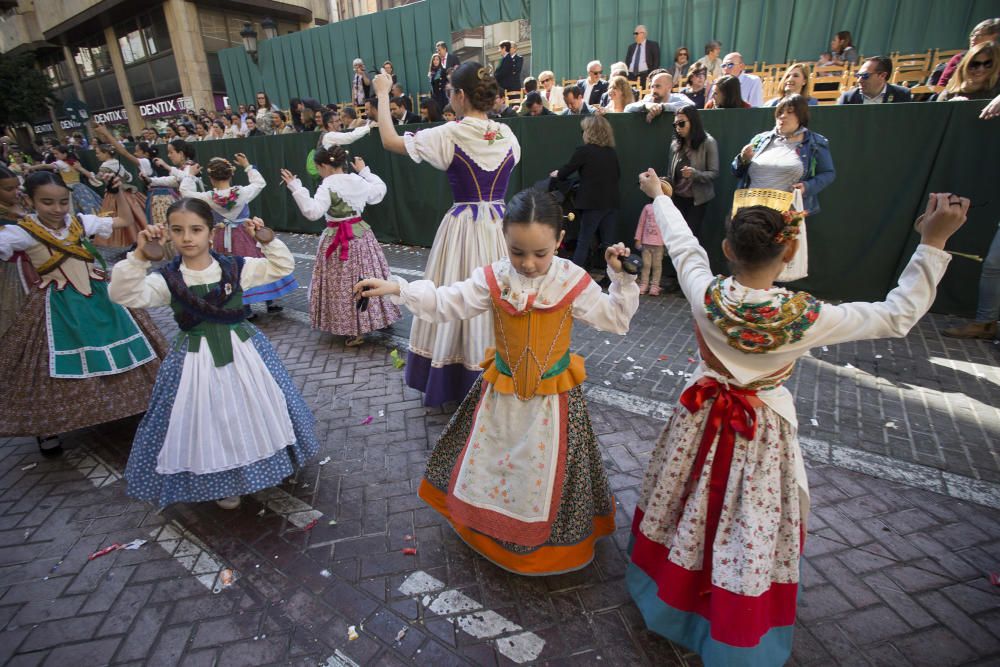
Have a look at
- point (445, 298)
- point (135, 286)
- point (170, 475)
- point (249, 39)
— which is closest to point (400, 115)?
point (135, 286)

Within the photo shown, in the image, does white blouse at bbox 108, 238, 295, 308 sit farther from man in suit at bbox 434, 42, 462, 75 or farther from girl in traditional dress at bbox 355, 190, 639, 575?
man in suit at bbox 434, 42, 462, 75

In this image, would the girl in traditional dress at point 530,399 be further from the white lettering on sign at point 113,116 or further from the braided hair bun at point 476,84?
the white lettering on sign at point 113,116

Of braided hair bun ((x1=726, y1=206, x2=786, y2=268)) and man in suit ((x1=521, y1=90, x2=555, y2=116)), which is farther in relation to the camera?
man in suit ((x1=521, y1=90, x2=555, y2=116))

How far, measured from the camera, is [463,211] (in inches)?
151

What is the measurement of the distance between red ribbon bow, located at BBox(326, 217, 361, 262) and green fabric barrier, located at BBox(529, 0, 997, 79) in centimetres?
988

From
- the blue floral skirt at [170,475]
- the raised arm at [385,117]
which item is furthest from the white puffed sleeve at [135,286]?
the raised arm at [385,117]

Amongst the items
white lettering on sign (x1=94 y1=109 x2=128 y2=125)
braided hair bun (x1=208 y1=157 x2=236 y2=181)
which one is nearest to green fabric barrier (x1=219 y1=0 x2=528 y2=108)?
white lettering on sign (x1=94 y1=109 x2=128 y2=125)

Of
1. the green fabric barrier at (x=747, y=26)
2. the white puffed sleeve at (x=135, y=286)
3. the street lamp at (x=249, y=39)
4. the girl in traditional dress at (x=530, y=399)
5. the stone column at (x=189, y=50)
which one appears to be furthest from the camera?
the stone column at (x=189, y=50)

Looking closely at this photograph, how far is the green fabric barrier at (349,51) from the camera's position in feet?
47.9

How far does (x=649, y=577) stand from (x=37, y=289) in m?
4.39

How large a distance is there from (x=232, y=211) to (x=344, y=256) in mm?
1680

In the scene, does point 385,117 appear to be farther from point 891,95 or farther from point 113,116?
point 113,116

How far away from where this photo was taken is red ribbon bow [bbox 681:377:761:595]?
6.33 feet

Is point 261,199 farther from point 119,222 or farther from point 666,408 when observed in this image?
point 666,408
